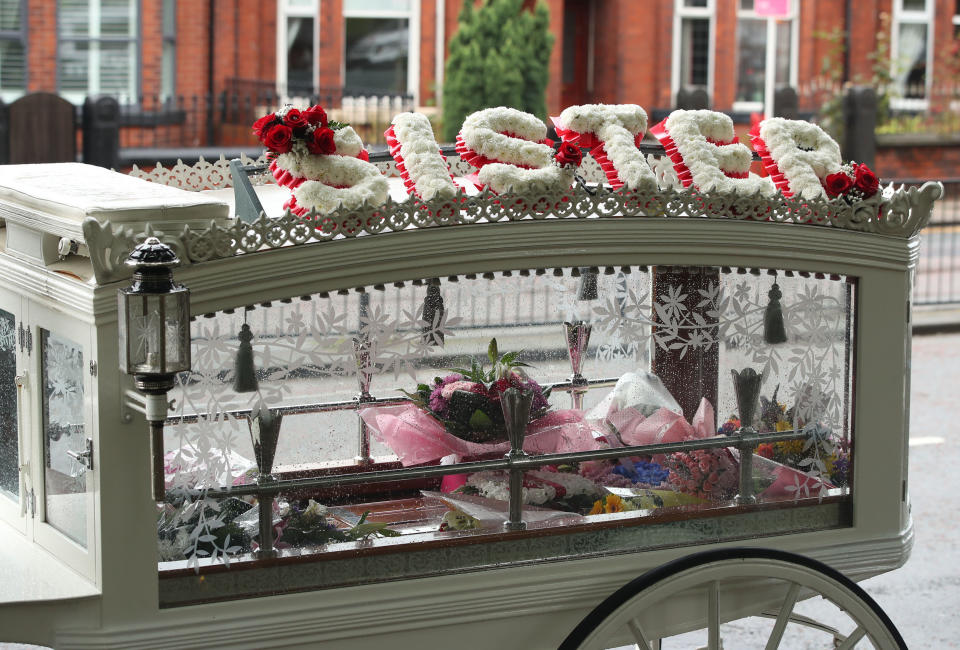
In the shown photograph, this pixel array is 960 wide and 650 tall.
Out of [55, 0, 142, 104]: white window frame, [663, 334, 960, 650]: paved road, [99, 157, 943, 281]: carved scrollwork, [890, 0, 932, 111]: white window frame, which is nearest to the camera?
[99, 157, 943, 281]: carved scrollwork

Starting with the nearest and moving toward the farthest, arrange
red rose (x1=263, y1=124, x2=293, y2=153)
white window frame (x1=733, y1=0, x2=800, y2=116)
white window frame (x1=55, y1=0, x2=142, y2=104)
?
red rose (x1=263, y1=124, x2=293, y2=153) → white window frame (x1=55, y1=0, x2=142, y2=104) → white window frame (x1=733, y1=0, x2=800, y2=116)

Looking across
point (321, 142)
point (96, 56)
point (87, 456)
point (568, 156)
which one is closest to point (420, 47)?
point (96, 56)

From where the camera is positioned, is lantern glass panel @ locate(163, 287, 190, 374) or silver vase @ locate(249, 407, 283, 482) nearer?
lantern glass panel @ locate(163, 287, 190, 374)

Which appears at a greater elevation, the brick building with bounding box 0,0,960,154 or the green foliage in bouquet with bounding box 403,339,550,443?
the brick building with bounding box 0,0,960,154

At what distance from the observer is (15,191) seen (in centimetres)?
279

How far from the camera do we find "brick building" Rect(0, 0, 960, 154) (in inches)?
604

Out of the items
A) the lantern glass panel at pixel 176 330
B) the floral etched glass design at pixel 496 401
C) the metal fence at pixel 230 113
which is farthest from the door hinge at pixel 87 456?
the metal fence at pixel 230 113

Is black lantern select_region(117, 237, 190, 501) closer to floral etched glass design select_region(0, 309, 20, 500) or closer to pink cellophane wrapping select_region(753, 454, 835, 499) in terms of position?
floral etched glass design select_region(0, 309, 20, 500)

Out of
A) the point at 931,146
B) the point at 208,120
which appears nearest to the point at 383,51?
the point at 208,120

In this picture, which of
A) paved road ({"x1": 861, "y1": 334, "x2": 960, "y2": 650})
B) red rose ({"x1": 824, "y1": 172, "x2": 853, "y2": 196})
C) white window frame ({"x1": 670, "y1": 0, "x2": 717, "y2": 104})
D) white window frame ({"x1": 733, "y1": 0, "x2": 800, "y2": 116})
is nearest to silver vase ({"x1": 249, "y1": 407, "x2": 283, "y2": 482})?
red rose ({"x1": 824, "y1": 172, "x2": 853, "y2": 196})

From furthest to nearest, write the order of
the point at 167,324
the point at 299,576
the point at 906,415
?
the point at 906,415, the point at 299,576, the point at 167,324

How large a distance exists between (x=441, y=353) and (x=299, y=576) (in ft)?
1.81

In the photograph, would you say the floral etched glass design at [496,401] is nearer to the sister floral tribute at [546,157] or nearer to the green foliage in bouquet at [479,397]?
the green foliage in bouquet at [479,397]

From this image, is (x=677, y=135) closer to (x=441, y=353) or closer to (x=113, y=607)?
(x=441, y=353)
